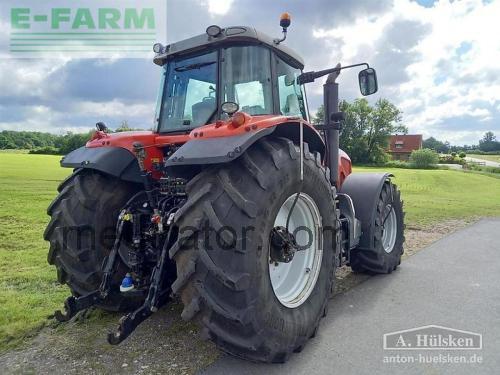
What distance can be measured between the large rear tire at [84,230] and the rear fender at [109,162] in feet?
0.50

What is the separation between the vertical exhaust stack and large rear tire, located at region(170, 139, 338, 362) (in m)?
1.76

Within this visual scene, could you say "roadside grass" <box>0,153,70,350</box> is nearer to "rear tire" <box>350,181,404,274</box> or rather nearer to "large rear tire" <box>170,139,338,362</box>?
"large rear tire" <box>170,139,338,362</box>

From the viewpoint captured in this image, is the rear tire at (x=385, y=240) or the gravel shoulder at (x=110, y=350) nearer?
the gravel shoulder at (x=110, y=350)

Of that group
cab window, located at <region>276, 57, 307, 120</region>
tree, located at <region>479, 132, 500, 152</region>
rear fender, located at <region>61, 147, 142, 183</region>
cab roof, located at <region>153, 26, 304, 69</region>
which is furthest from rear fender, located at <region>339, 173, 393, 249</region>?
tree, located at <region>479, 132, 500, 152</region>

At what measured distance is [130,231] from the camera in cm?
345

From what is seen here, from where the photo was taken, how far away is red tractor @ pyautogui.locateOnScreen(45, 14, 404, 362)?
2.45m

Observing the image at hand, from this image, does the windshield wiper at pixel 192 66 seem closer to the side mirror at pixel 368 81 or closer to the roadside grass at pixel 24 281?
the side mirror at pixel 368 81

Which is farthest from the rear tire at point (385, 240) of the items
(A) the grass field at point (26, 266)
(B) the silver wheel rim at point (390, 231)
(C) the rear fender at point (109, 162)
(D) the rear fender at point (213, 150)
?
(A) the grass field at point (26, 266)

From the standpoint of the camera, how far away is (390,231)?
17.6 ft

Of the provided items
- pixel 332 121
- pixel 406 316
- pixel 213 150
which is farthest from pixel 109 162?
pixel 406 316

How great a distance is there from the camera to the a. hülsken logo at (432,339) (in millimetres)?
3078

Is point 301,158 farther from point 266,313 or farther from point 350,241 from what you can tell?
point 350,241

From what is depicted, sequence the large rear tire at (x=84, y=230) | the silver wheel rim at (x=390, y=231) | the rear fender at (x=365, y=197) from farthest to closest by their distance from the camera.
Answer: the silver wheel rim at (x=390, y=231)
the rear fender at (x=365, y=197)
the large rear tire at (x=84, y=230)

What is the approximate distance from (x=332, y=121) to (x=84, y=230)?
9.13ft
